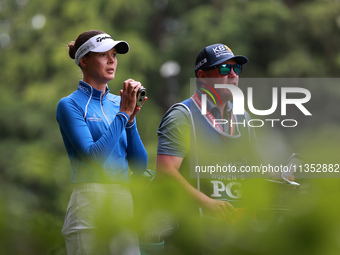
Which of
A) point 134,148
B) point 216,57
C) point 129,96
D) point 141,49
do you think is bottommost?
point 134,148

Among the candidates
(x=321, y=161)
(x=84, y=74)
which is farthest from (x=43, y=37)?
(x=321, y=161)

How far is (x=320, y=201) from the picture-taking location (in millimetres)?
555

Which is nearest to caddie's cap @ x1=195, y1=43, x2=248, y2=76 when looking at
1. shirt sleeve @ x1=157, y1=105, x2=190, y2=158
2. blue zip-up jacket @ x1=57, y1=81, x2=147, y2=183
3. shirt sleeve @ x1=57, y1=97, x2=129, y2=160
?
shirt sleeve @ x1=157, y1=105, x2=190, y2=158

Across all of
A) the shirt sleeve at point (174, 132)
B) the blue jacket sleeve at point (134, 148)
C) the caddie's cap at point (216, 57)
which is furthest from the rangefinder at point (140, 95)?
the caddie's cap at point (216, 57)

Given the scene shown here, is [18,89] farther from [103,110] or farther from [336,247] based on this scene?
[336,247]

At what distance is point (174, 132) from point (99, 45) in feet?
1.31

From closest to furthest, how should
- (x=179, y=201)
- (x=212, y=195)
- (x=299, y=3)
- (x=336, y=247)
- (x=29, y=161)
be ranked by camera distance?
1. (x=336, y=247)
2. (x=179, y=201)
3. (x=212, y=195)
4. (x=29, y=161)
5. (x=299, y=3)

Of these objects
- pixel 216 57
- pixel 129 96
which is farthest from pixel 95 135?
pixel 216 57

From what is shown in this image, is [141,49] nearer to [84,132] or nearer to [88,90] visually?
[88,90]

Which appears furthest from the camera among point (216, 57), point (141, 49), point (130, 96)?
point (141, 49)

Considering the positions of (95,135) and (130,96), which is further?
(95,135)

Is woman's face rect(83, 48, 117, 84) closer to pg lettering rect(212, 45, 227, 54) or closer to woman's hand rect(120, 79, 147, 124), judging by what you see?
woman's hand rect(120, 79, 147, 124)

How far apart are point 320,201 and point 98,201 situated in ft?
0.68

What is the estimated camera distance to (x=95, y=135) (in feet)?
7.06
